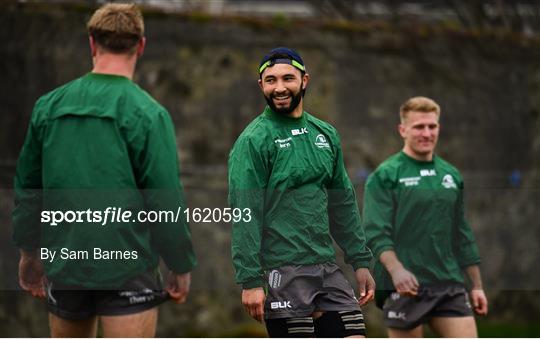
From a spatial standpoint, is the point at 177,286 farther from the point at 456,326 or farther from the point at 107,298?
the point at 456,326

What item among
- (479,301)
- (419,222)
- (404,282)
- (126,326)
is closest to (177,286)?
(126,326)

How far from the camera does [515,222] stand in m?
13.8

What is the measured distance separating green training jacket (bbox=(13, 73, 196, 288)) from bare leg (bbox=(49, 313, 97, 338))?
8.7 inches

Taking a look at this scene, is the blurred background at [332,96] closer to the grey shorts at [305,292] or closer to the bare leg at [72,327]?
the bare leg at [72,327]

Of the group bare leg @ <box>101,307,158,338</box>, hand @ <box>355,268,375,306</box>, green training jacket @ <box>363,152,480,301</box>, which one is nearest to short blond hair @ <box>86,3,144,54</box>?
bare leg @ <box>101,307,158,338</box>

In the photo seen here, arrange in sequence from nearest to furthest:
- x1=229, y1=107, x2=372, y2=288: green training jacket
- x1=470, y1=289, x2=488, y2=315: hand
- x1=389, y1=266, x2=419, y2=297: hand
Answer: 1. x1=229, y1=107, x2=372, y2=288: green training jacket
2. x1=389, y1=266, x2=419, y2=297: hand
3. x1=470, y1=289, x2=488, y2=315: hand

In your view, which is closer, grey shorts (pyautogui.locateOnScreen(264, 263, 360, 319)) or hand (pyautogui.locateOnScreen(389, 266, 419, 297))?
grey shorts (pyautogui.locateOnScreen(264, 263, 360, 319))

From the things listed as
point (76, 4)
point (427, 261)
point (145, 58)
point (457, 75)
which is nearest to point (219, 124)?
point (145, 58)

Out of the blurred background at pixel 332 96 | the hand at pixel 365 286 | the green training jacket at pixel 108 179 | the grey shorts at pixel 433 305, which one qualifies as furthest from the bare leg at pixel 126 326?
the blurred background at pixel 332 96

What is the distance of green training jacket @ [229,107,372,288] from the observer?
20.6 ft

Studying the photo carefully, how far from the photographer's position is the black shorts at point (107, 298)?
5.96 m

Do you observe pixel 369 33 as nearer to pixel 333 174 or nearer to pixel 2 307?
pixel 2 307

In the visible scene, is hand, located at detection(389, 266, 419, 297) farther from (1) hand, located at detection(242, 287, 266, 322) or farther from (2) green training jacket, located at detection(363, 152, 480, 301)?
(1) hand, located at detection(242, 287, 266, 322)

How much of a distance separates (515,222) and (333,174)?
762 centimetres
